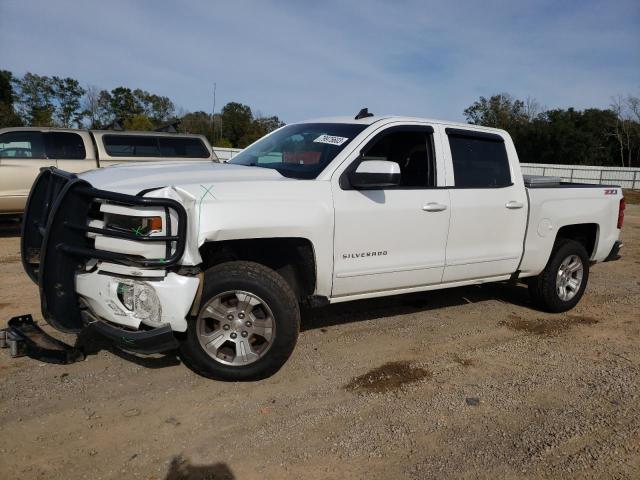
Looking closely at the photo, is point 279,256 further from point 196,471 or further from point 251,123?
point 251,123

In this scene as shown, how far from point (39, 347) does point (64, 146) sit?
6540 mm

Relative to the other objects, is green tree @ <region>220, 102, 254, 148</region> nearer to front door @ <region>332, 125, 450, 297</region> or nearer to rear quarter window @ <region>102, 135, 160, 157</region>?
rear quarter window @ <region>102, 135, 160, 157</region>

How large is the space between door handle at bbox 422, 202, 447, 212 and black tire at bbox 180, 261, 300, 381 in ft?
4.70

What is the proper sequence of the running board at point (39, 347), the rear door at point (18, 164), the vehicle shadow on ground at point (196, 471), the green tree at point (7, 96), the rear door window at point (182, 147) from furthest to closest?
the green tree at point (7, 96) < the rear door window at point (182, 147) < the rear door at point (18, 164) < the running board at point (39, 347) < the vehicle shadow on ground at point (196, 471)

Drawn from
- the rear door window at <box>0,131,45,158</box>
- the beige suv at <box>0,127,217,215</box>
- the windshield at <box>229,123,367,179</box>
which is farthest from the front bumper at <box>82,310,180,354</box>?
the rear door window at <box>0,131,45,158</box>

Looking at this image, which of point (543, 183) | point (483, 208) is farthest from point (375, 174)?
point (543, 183)

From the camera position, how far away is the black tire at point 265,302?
3342 mm

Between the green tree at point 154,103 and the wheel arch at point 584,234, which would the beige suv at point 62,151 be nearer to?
the wheel arch at point 584,234

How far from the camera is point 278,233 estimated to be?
3.47m

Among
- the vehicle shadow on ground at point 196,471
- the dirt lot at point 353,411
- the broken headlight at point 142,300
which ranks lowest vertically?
the vehicle shadow on ground at point 196,471

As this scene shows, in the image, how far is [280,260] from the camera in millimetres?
3807

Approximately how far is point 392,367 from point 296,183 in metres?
1.61

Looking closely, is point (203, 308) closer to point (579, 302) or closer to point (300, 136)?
point (300, 136)

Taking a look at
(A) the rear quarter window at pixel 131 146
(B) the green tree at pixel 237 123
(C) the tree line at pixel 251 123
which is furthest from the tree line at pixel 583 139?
(A) the rear quarter window at pixel 131 146
